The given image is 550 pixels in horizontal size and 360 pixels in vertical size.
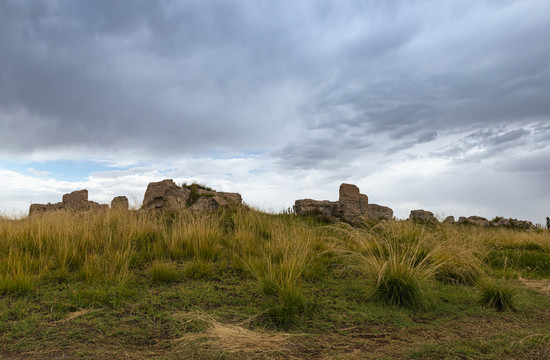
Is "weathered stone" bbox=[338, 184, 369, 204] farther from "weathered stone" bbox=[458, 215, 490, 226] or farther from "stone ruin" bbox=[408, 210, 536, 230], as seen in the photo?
"weathered stone" bbox=[458, 215, 490, 226]

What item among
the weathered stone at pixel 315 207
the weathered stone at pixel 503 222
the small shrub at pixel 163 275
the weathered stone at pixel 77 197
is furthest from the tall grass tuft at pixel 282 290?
the weathered stone at pixel 503 222

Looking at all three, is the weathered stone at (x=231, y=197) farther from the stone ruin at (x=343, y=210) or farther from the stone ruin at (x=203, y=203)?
the stone ruin at (x=343, y=210)

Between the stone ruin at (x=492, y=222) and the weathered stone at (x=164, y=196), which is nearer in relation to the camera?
the weathered stone at (x=164, y=196)

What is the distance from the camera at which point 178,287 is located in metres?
5.09

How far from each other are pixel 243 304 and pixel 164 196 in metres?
9.73

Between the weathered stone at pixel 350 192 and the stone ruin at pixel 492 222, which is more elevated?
the weathered stone at pixel 350 192

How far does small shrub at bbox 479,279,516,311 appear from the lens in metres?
4.94

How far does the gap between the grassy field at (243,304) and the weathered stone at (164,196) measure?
612 centimetres

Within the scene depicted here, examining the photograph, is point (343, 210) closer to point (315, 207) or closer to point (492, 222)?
point (315, 207)

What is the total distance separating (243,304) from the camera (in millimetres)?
4605

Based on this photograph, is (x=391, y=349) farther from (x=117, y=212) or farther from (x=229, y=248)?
(x=117, y=212)

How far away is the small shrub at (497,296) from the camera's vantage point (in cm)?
494

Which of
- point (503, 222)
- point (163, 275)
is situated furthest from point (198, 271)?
point (503, 222)

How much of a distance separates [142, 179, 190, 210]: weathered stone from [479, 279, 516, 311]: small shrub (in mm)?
10446
